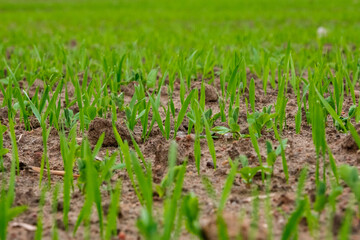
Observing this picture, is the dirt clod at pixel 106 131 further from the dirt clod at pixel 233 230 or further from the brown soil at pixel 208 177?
the dirt clod at pixel 233 230

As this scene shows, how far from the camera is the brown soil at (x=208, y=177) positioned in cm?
132

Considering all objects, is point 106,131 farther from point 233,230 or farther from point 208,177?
point 233,230

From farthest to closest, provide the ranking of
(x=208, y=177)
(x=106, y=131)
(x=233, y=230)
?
(x=106, y=131) < (x=208, y=177) < (x=233, y=230)

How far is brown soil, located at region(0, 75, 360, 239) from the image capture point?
51.9 inches

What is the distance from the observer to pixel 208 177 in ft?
5.52

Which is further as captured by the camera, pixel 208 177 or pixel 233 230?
pixel 208 177

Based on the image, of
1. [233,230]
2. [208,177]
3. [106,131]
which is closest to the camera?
[233,230]

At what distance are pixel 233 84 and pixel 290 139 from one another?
54 centimetres

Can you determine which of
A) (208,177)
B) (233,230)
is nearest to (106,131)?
(208,177)

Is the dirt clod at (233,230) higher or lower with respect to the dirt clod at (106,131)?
higher

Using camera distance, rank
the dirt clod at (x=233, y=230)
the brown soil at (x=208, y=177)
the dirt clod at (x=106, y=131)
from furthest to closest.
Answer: the dirt clod at (x=106, y=131) < the brown soil at (x=208, y=177) < the dirt clod at (x=233, y=230)

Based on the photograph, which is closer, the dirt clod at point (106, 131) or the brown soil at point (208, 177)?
the brown soil at point (208, 177)

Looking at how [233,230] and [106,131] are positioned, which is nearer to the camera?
[233,230]

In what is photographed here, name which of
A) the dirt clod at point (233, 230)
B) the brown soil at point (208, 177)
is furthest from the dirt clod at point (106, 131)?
the dirt clod at point (233, 230)
